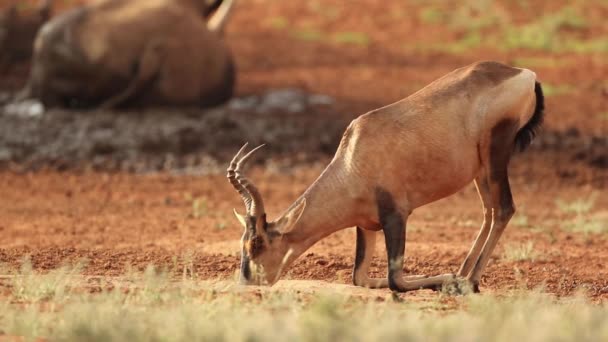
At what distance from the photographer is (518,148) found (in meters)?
8.99

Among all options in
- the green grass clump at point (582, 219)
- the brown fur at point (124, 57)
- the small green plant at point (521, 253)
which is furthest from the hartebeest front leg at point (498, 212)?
the brown fur at point (124, 57)

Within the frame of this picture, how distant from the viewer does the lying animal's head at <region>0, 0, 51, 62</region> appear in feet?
66.8

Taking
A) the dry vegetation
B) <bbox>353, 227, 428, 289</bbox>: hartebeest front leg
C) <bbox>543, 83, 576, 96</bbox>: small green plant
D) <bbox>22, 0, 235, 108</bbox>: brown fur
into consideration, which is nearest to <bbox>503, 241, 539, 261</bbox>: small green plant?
the dry vegetation

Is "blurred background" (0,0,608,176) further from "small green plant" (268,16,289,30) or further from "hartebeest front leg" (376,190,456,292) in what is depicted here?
"hartebeest front leg" (376,190,456,292)

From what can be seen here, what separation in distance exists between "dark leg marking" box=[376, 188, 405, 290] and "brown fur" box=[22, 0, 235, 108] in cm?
912

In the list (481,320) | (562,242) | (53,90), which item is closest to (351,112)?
(53,90)

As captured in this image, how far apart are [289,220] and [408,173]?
2.87 ft

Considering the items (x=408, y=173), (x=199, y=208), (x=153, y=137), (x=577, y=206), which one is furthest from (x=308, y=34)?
(x=408, y=173)

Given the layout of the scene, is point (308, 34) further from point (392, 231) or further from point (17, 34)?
point (392, 231)

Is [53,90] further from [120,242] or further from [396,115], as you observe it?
[396,115]

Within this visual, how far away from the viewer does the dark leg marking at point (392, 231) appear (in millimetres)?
8250

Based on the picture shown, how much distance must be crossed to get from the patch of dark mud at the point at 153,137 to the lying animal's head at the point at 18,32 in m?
3.45

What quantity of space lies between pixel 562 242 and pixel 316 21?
50.3 feet

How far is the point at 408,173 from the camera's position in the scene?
334 inches
